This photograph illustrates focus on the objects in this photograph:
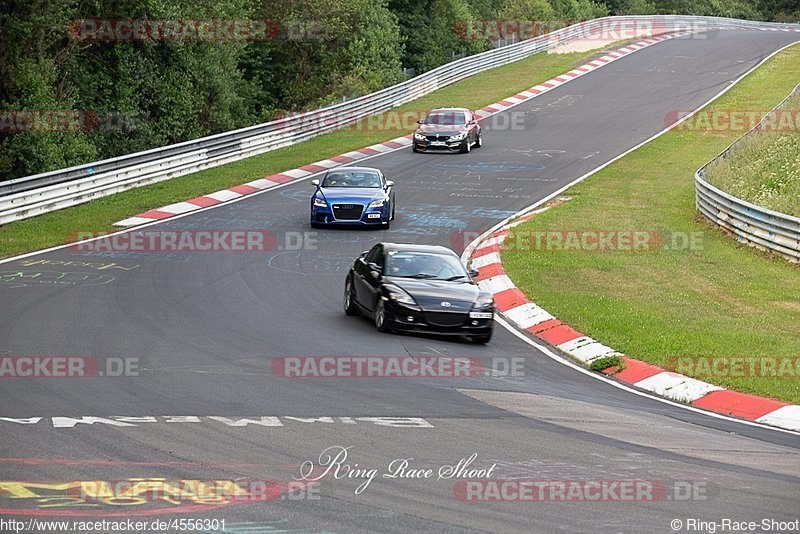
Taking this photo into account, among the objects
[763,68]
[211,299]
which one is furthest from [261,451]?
[763,68]

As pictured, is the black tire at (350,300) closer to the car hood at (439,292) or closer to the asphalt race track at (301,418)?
the asphalt race track at (301,418)

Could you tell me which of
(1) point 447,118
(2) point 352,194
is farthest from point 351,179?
(1) point 447,118

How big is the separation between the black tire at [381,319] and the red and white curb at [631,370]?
2.44 metres

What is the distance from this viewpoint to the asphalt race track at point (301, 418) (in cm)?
859

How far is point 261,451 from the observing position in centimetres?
997

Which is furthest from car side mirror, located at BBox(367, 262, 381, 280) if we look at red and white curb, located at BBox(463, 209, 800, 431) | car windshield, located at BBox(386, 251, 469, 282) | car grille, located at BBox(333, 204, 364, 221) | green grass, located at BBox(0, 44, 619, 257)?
green grass, located at BBox(0, 44, 619, 257)

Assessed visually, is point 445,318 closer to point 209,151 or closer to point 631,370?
point 631,370

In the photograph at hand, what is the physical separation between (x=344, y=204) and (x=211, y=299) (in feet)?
26.0

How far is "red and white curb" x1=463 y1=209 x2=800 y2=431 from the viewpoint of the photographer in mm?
13406

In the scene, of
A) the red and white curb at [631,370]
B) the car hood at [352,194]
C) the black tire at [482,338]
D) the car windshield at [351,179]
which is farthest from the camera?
the car windshield at [351,179]

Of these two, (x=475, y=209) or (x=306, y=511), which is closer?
(x=306, y=511)

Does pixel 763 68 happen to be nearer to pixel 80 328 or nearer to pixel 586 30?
pixel 586 30

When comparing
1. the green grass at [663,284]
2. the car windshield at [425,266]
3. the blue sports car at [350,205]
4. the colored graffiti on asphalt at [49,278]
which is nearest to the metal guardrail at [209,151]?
the colored graffiti on asphalt at [49,278]

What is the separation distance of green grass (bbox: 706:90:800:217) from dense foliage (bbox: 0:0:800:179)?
2003 centimetres
